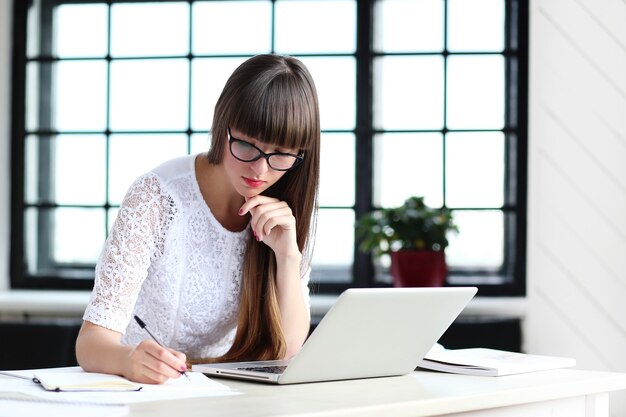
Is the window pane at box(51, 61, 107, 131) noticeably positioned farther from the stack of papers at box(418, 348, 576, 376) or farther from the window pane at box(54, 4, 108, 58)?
the stack of papers at box(418, 348, 576, 376)

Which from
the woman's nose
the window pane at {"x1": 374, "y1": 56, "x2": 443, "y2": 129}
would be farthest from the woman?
the window pane at {"x1": 374, "y1": 56, "x2": 443, "y2": 129}

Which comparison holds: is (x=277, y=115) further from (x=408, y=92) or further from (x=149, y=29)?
(x=149, y=29)

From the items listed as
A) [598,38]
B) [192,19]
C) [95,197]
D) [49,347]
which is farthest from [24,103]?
[598,38]

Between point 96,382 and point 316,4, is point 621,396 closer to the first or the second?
point 316,4

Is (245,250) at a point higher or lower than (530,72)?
lower

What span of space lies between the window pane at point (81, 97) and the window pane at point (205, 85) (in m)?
0.40

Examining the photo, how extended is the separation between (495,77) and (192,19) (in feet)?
4.19

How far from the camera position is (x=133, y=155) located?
13.0 ft

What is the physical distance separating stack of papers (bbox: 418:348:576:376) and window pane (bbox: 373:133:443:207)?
1850 mm

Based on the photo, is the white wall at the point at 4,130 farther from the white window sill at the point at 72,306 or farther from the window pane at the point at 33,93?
the white window sill at the point at 72,306

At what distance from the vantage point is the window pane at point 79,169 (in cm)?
397

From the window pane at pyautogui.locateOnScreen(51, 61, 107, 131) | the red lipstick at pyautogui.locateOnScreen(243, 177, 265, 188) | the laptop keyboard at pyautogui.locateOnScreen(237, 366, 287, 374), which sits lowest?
the laptop keyboard at pyautogui.locateOnScreen(237, 366, 287, 374)

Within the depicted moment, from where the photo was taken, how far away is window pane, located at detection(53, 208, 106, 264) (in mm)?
3963

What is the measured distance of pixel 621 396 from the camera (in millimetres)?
3473
